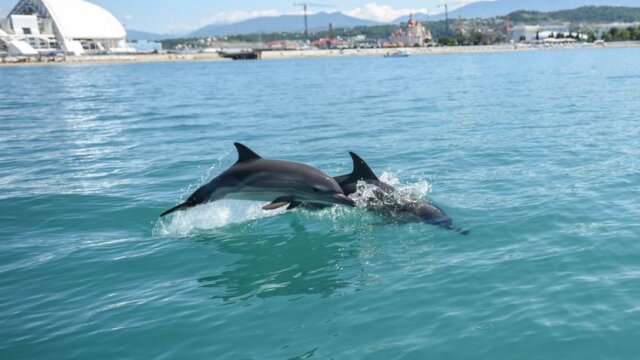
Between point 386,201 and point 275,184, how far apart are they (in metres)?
2.35

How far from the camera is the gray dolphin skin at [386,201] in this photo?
457 inches

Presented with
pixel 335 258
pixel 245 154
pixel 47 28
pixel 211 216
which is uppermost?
pixel 47 28

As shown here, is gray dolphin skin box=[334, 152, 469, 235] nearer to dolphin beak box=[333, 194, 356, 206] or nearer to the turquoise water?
the turquoise water

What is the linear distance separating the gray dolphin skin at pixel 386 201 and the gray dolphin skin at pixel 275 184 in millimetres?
996

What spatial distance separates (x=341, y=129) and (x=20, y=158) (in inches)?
478

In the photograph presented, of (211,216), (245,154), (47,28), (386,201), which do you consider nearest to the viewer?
(245,154)

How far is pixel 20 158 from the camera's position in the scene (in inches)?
835

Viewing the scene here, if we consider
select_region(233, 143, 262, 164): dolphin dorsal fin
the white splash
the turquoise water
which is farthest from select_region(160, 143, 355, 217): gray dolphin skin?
the white splash

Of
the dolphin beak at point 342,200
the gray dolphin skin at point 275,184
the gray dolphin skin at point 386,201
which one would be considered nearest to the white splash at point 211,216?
the gray dolphin skin at point 275,184

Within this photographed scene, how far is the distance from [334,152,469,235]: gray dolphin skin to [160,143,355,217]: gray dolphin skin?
1.00m

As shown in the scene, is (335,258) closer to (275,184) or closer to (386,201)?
(275,184)

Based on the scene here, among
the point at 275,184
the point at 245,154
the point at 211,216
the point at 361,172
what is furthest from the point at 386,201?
the point at 211,216

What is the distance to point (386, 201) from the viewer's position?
1172 cm

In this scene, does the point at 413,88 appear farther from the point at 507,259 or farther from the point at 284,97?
the point at 507,259
